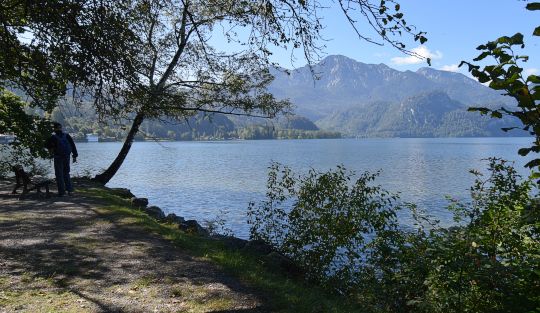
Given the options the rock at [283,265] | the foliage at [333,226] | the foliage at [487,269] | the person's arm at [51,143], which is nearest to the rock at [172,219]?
the foliage at [333,226]

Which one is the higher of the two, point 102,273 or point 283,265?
point 102,273

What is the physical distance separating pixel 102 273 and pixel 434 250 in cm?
666

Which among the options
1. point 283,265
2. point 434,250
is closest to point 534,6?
point 434,250

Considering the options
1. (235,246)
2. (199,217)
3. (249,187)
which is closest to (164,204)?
(199,217)

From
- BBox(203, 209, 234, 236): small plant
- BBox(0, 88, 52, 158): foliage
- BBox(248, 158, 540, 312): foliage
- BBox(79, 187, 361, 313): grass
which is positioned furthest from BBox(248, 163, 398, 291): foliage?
BBox(0, 88, 52, 158): foliage

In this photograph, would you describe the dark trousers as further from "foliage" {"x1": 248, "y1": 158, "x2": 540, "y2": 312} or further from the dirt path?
"foliage" {"x1": 248, "y1": 158, "x2": 540, "y2": 312}

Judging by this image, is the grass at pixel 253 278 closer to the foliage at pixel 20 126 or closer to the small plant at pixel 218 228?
the small plant at pixel 218 228

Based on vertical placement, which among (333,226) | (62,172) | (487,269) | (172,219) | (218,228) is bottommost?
(218,228)

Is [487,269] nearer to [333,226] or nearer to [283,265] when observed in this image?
[333,226]

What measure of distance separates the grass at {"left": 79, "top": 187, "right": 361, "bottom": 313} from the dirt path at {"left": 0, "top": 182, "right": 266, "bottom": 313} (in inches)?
9.7

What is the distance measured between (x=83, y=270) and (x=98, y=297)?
161 centimetres

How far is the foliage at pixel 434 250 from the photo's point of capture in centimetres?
698

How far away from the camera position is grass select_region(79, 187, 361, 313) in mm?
7805

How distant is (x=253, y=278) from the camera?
902cm
